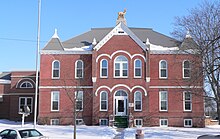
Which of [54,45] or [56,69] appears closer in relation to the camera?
[56,69]

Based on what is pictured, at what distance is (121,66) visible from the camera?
124ft

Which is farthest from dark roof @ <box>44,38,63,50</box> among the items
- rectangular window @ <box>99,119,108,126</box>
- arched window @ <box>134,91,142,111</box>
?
arched window @ <box>134,91,142,111</box>

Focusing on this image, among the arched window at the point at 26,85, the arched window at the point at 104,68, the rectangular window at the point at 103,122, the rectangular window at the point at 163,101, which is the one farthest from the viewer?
the arched window at the point at 26,85

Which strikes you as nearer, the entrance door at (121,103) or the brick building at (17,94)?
the entrance door at (121,103)

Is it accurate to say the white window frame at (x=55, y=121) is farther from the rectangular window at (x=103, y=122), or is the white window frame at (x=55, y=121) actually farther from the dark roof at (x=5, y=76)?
the dark roof at (x=5, y=76)

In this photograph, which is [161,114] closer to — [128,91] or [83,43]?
[128,91]

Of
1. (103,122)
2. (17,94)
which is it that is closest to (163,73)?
(103,122)

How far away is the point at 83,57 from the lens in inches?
1529

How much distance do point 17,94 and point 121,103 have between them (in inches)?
580

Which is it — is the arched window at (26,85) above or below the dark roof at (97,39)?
below

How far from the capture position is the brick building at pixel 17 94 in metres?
44.0

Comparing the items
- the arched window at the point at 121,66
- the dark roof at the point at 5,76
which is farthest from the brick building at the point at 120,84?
the dark roof at the point at 5,76

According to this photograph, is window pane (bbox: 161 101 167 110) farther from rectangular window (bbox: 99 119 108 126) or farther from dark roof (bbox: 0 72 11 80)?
dark roof (bbox: 0 72 11 80)

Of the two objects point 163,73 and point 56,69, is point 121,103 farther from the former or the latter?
point 56,69
